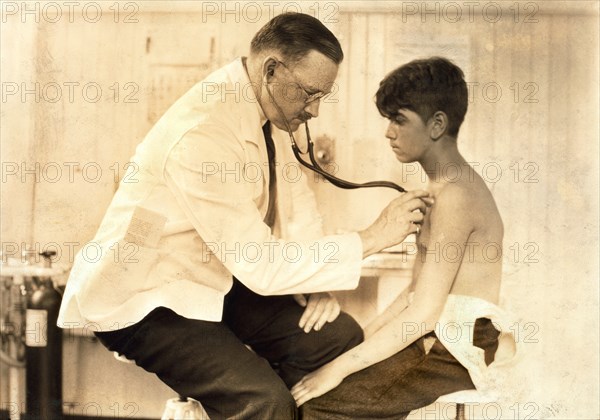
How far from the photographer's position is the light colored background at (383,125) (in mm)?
2105

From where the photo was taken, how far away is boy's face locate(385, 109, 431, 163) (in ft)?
6.78

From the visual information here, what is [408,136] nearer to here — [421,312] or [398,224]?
[398,224]

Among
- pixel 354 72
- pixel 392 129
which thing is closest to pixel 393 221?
pixel 392 129

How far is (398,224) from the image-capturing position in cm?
204

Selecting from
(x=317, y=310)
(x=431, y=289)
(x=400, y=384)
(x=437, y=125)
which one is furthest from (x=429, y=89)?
(x=400, y=384)

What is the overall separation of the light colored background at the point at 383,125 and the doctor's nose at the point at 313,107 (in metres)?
0.02

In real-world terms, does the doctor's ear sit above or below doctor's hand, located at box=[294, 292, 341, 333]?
above

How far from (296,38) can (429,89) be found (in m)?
0.40

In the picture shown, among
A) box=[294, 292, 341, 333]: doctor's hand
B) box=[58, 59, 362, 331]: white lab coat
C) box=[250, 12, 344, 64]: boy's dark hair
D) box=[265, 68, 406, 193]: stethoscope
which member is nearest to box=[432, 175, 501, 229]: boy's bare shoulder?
box=[265, 68, 406, 193]: stethoscope

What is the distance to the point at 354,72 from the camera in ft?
6.88

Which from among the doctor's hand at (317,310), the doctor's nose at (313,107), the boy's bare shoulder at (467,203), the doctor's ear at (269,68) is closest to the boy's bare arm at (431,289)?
the boy's bare shoulder at (467,203)

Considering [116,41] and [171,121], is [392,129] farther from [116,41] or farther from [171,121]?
[116,41]

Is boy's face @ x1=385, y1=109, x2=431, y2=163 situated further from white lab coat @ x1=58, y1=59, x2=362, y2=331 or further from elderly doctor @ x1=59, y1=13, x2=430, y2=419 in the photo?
white lab coat @ x1=58, y1=59, x2=362, y2=331

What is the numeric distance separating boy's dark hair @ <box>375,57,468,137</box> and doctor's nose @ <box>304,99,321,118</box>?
171 mm
